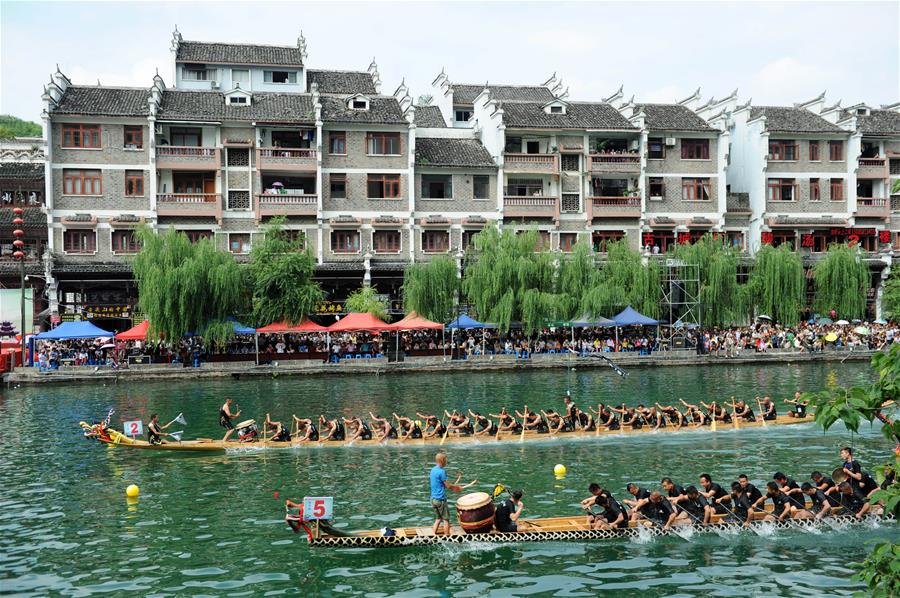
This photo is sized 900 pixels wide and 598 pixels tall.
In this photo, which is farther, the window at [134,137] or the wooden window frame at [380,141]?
the wooden window frame at [380,141]

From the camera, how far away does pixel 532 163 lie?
61188 millimetres

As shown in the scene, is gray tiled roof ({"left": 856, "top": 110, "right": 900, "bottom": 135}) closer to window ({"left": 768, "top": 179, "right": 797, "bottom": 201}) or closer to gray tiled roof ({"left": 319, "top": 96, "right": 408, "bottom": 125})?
window ({"left": 768, "top": 179, "right": 797, "bottom": 201})

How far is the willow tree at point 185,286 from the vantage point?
155 ft

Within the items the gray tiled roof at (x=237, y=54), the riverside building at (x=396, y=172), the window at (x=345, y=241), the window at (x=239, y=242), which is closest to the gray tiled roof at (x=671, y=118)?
the riverside building at (x=396, y=172)

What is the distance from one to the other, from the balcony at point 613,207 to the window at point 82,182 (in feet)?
111

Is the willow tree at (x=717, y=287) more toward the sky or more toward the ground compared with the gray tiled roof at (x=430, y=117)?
more toward the ground

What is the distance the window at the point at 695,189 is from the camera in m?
63.3

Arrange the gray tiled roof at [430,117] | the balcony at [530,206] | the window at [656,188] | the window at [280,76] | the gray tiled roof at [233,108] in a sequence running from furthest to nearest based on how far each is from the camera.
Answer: the gray tiled roof at [430,117]
the window at [280,76]
the window at [656,188]
the balcony at [530,206]
the gray tiled roof at [233,108]

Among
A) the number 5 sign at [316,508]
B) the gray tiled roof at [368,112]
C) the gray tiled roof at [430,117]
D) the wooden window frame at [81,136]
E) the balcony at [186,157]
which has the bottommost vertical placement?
the number 5 sign at [316,508]

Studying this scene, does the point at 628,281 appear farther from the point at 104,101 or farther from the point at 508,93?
the point at 104,101

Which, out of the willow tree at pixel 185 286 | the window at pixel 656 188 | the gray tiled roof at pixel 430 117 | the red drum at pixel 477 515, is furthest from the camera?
the gray tiled roof at pixel 430 117

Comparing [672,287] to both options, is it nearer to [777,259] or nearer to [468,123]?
[777,259]

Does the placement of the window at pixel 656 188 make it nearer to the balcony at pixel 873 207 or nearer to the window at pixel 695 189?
the window at pixel 695 189

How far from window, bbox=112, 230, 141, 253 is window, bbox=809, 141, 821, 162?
4961cm
